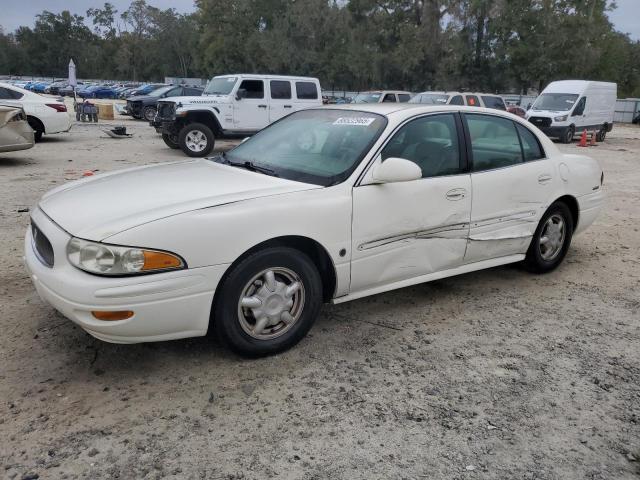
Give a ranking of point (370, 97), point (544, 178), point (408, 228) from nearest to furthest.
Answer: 1. point (408, 228)
2. point (544, 178)
3. point (370, 97)

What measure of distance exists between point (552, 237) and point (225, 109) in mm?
9754

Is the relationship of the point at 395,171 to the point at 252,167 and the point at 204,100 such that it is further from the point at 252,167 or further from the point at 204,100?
the point at 204,100

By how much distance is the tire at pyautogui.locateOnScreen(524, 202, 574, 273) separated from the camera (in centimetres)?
475

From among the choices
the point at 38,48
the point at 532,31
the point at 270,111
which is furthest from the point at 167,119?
the point at 38,48

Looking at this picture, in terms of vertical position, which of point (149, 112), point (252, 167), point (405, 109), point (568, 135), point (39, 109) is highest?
point (149, 112)

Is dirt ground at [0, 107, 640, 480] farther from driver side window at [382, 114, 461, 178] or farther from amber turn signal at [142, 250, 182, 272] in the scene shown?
driver side window at [382, 114, 461, 178]

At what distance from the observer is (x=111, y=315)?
273 cm

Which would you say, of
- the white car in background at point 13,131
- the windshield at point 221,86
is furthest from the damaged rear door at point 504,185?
the windshield at point 221,86

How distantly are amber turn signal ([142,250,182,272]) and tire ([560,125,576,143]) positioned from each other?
20.0 meters

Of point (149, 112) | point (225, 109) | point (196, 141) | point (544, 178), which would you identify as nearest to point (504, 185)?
point (544, 178)

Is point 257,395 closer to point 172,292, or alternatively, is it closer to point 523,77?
point 172,292

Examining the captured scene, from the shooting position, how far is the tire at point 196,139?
12.5 metres

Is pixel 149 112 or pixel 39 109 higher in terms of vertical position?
pixel 149 112

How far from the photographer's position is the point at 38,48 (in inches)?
3954
